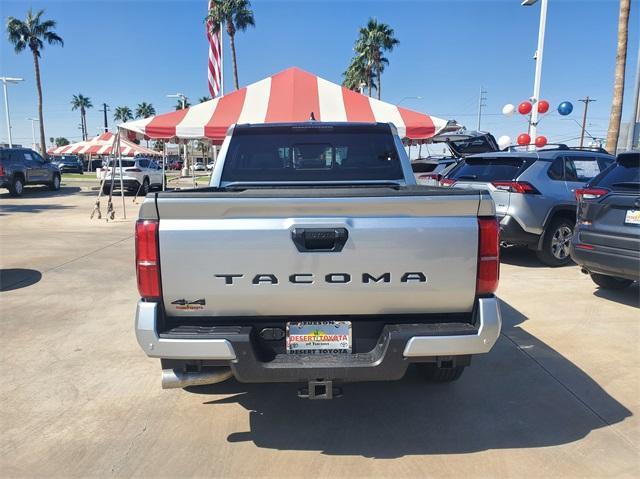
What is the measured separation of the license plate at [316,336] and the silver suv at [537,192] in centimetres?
532

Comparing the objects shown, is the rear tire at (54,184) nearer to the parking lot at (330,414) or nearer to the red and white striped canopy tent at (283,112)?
the red and white striped canopy tent at (283,112)

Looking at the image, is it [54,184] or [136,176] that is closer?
[136,176]

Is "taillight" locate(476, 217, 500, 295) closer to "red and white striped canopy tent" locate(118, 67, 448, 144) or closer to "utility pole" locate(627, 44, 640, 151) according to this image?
"red and white striped canopy tent" locate(118, 67, 448, 144)

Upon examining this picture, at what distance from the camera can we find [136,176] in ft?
71.4

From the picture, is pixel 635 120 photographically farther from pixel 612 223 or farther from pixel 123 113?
pixel 123 113

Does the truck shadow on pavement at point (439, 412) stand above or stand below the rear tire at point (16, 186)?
below

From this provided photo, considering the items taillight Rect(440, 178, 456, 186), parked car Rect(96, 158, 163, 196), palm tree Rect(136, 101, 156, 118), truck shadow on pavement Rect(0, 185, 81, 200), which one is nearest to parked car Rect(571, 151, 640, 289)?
taillight Rect(440, 178, 456, 186)

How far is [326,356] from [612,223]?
4.33 meters

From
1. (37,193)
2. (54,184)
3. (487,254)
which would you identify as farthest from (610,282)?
(54,184)

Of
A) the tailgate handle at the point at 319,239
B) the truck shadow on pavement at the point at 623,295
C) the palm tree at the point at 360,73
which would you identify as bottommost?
the truck shadow on pavement at the point at 623,295

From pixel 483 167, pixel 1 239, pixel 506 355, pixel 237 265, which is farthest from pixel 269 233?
pixel 1 239

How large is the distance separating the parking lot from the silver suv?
2.17 meters

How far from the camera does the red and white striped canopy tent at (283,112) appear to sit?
8.33 metres

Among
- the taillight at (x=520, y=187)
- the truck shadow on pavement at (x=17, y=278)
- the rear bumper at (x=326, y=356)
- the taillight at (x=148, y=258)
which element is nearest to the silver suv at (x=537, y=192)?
the taillight at (x=520, y=187)
